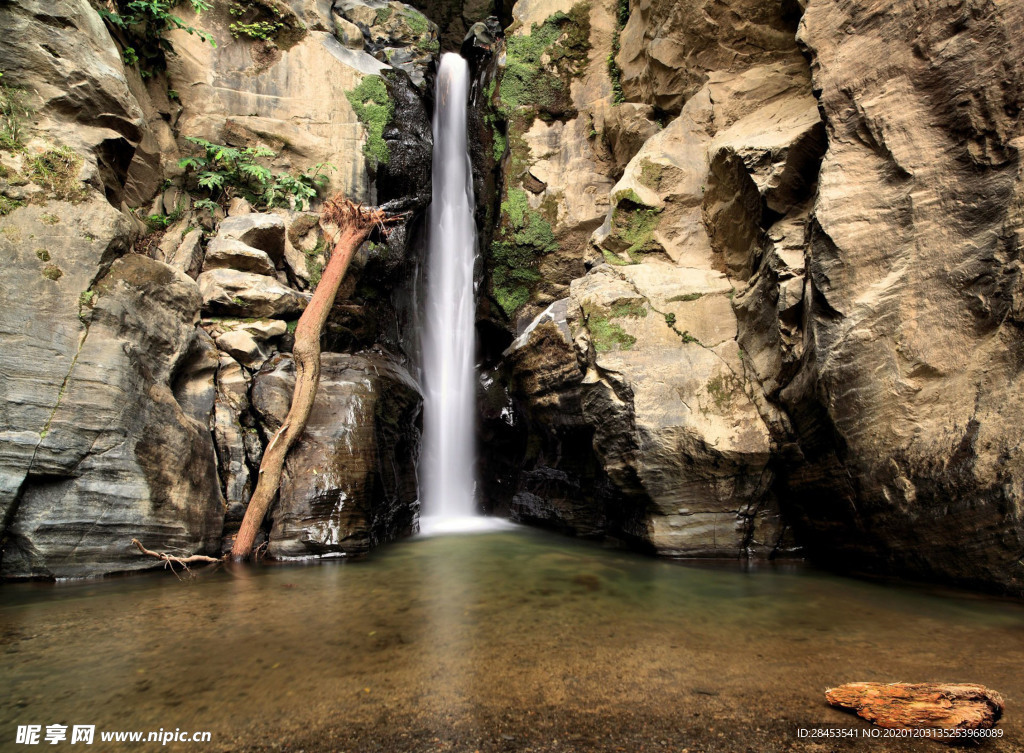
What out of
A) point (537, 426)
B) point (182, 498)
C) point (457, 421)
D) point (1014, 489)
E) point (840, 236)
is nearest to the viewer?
point (1014, 489)

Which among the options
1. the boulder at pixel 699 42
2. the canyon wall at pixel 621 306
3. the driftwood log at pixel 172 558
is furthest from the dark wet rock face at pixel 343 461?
the boulder at pixel 699 42

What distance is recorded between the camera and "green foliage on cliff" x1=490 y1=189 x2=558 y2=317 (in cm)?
1123

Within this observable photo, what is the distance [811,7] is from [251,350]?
8.48 metres

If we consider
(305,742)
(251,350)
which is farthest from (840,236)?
(251,350)

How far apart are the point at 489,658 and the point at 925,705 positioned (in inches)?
84.9

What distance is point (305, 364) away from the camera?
7.49 metres

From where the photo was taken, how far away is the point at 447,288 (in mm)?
12672

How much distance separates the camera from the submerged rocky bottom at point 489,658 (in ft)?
7.48

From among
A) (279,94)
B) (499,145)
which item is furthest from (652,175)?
(279,94)

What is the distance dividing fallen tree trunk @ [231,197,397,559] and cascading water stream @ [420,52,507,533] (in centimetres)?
395

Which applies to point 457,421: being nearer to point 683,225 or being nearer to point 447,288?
point 447,288

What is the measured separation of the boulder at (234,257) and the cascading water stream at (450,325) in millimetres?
4423

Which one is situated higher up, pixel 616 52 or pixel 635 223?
pixel 616 52

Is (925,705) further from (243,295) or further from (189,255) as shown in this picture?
(189,255)
